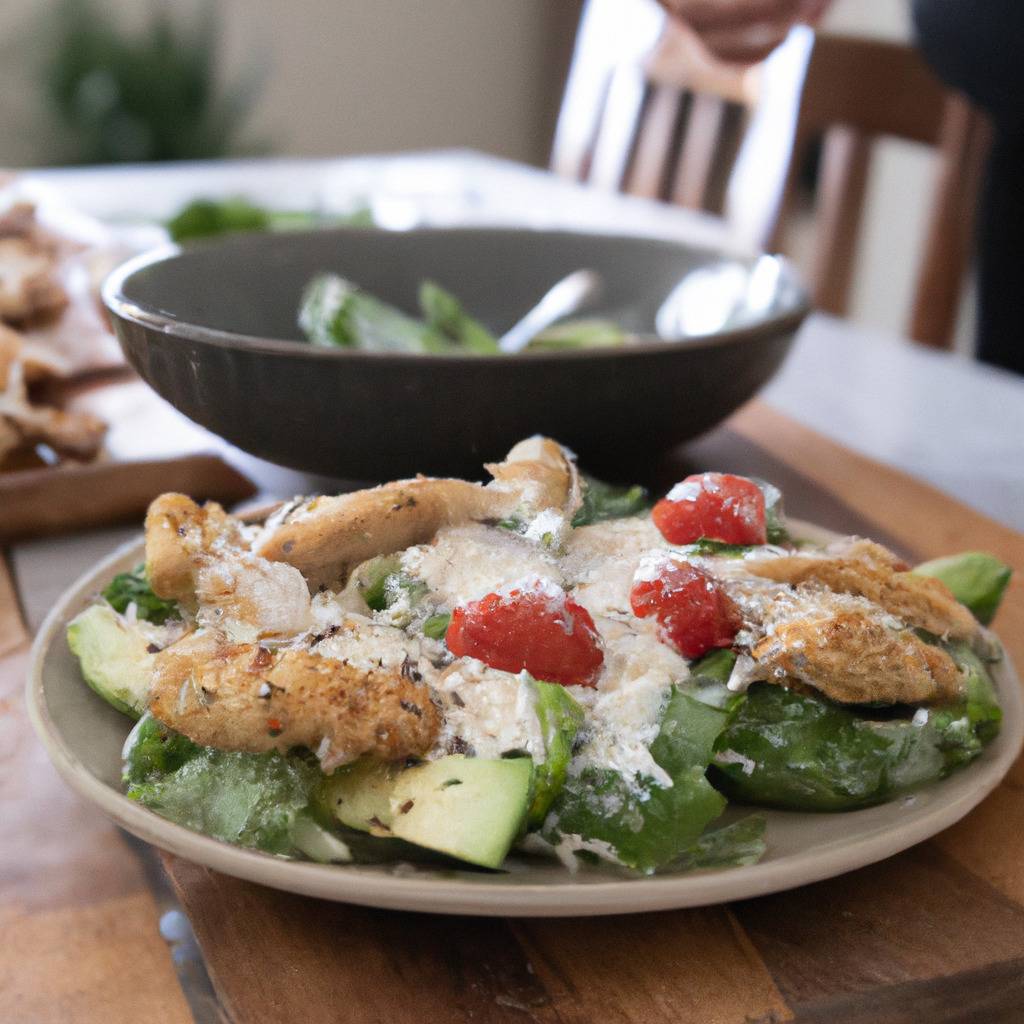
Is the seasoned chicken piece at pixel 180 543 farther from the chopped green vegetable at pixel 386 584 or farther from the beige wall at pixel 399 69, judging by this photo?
the beige wall at pixel 399 69

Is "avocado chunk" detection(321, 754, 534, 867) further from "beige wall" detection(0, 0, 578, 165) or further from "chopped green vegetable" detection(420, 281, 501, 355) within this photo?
"beige wall" detection(0, 0, 578, 165)

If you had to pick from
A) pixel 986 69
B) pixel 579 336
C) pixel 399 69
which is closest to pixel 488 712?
pixel 579 336

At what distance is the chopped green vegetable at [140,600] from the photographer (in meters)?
0.70

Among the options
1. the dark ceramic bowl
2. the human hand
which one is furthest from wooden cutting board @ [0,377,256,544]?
the human hand

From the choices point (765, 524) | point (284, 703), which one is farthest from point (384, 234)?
point (284, 703)

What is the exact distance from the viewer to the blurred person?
1.73m

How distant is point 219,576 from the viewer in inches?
24.4

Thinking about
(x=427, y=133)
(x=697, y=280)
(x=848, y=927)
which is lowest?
(x=427, y=133)

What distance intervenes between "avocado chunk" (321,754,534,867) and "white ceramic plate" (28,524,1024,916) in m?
0.02

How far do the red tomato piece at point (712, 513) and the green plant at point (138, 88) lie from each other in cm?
434

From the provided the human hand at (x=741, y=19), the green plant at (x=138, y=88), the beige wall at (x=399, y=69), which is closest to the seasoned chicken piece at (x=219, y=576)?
the human hand at (x=741, y=19)

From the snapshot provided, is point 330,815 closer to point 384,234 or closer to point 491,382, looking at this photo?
point 491,382

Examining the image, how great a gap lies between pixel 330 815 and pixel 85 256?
1077 mm

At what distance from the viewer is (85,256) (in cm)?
142
